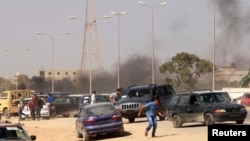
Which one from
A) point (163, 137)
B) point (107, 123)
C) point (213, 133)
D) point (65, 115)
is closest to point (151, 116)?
point (163, 137)

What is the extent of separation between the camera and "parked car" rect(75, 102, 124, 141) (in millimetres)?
23781

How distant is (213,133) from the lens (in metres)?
5.40

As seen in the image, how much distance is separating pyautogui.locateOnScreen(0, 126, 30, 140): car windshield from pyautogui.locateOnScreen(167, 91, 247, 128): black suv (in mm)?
11413

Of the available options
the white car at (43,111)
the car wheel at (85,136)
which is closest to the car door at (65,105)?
the white car at (43,111)

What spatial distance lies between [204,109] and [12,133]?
474 inches

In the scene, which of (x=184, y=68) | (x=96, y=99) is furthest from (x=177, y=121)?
(x=184, y=68)

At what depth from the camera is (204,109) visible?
24.4 m

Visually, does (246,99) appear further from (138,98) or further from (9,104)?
(138,98)

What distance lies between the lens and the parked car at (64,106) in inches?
1609

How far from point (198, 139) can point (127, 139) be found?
377 centimetres

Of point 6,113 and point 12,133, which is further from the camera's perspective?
point 6,113

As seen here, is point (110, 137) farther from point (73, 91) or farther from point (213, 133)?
point (73, 91)

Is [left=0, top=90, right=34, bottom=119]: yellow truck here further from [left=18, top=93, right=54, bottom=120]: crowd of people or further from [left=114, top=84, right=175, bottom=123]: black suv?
[left=114, top=84, right=175, bottom=123]: black suv

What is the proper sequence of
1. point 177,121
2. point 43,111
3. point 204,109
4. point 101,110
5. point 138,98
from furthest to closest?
point 43,111, point 138,98, point 177,121, point 204,109, point 101,110
